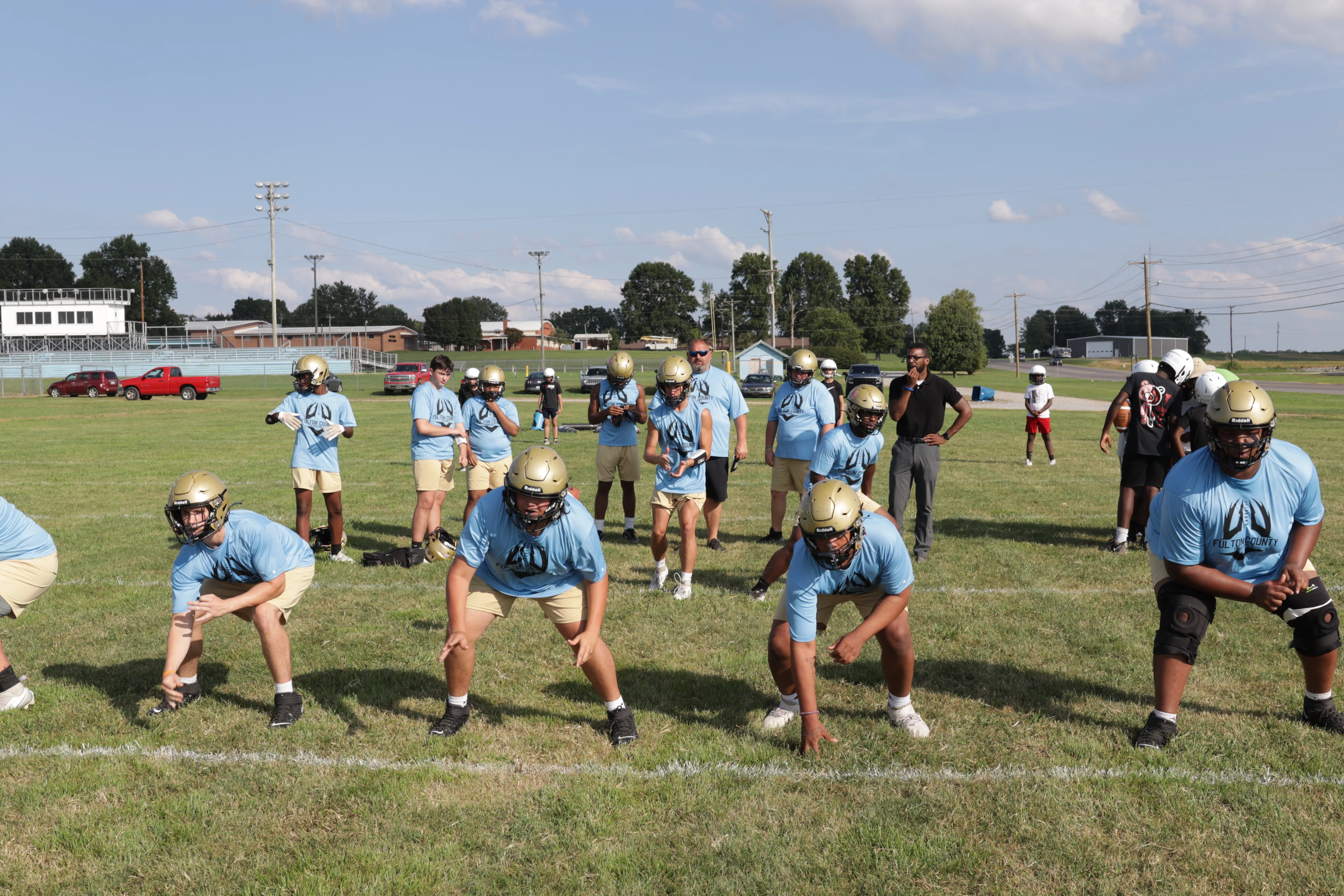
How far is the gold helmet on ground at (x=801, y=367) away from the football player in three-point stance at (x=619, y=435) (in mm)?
1861

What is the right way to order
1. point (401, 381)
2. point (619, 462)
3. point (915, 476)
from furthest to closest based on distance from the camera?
point (401, 381), point (619, 462), point (915, 476)

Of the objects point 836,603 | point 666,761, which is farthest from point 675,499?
point 666,761

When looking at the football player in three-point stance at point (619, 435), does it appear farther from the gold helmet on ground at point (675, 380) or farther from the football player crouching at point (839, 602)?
the football player crouching at point (839, 602)

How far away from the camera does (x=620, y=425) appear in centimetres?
1084

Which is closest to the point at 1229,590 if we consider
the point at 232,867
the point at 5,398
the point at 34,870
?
the point at 232,867

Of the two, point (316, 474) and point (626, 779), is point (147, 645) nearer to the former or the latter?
point (316, 474)

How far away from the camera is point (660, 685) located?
6.18 m

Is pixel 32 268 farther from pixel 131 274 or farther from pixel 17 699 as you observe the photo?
pixel 17 699

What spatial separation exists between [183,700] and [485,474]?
496cm

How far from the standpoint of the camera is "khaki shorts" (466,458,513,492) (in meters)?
10.3

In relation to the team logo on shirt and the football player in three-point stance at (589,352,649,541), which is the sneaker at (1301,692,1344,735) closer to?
the team logo on shirt

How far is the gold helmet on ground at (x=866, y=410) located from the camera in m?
7.48

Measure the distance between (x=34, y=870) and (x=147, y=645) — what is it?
10.6 feet

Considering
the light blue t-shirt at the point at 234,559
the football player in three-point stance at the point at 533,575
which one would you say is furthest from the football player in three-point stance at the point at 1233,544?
the light blue t-shirt at the point at 234,559
